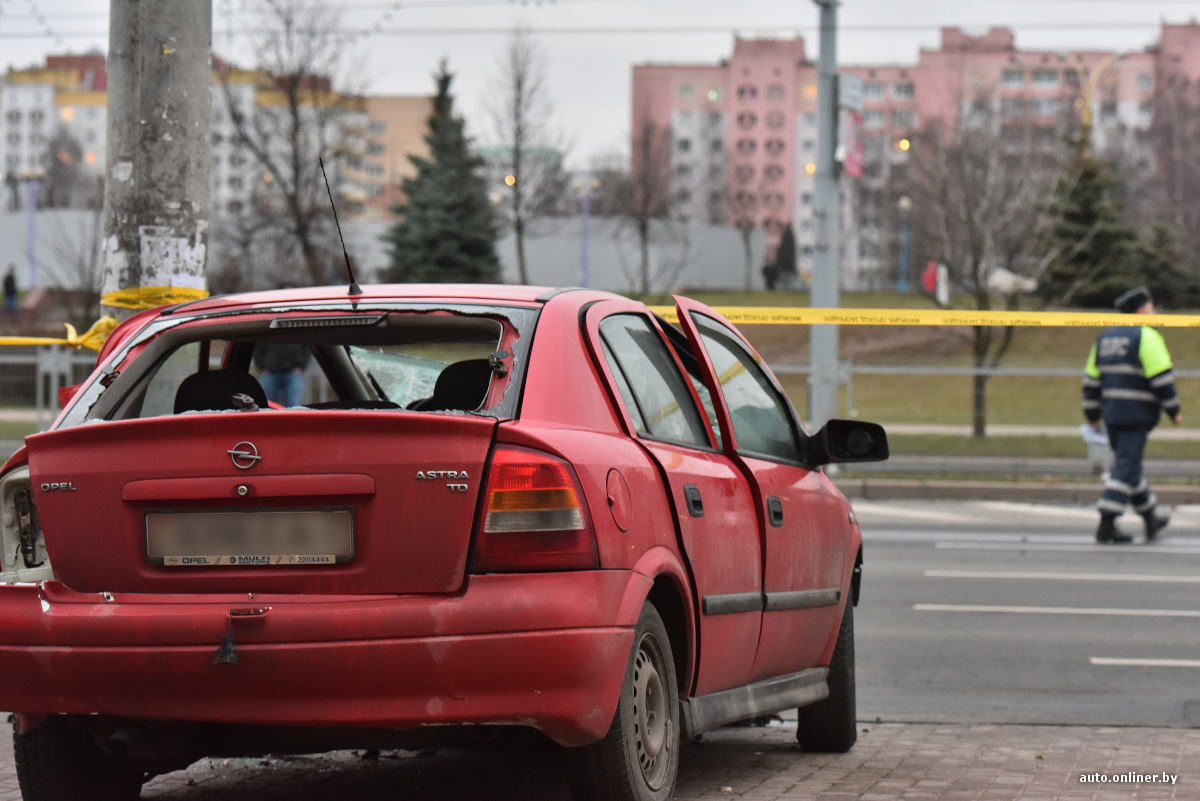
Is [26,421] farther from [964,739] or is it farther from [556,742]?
[556,742]

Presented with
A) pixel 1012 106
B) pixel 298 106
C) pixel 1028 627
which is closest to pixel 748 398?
pixel 1028 627

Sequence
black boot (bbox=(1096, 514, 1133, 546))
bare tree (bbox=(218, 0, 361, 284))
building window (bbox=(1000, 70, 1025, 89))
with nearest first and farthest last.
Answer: black boot (bbox=(1096, 514, 1133, 546)), bare tree (bbox=(218, 0, 361, 284)), building window (bbox=(1000, 70, 1025, 89))

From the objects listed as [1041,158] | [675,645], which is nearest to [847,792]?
[675,645]

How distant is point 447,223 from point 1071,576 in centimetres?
4061

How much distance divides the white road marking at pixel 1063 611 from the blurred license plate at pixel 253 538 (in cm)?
647

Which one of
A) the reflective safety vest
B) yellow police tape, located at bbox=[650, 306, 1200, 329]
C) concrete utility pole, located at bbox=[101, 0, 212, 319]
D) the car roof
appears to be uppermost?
concrete utility pole, located at bbox=[101, 0, 212, 319]

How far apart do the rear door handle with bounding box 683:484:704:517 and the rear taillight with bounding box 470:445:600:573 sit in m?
0.67

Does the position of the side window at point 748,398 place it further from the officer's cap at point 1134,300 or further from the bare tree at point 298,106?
the bare tree at point 298,106

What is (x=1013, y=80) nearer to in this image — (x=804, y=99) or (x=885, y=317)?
(x=804, y=99)

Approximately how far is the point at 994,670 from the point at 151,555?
495 centimetres

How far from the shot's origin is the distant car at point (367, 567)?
3.89m

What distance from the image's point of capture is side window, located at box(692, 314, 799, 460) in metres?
5.55

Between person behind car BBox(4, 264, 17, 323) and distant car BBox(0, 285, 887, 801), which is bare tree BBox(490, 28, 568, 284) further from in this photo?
distant car BBox(0, 285, 887, 801)

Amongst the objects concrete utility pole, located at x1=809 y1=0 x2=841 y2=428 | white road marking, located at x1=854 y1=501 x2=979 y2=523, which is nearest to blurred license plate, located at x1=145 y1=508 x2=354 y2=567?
white road marking, located at x1=854 y1=501 x2=979 y2=523
